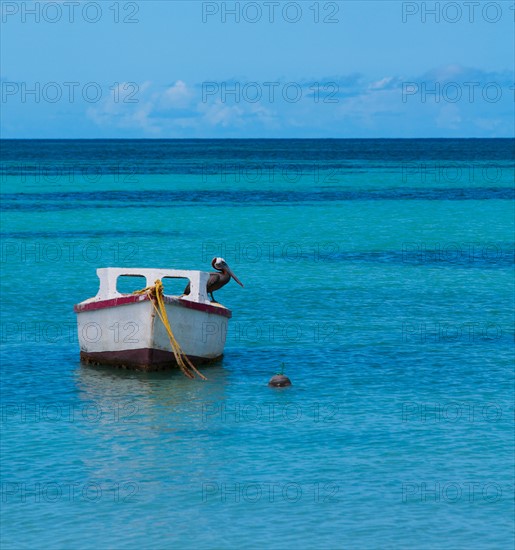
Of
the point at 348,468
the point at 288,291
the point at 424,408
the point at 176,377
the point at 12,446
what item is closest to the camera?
the point at 348,468

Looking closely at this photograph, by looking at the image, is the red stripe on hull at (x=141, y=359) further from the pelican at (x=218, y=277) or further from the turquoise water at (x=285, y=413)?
the pelican at (x=218, y=277)

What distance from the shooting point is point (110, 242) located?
2131 inches

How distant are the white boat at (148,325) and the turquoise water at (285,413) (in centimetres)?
45

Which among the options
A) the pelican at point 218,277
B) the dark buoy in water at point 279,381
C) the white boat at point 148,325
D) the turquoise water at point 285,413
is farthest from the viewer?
the pelican at point 218,277

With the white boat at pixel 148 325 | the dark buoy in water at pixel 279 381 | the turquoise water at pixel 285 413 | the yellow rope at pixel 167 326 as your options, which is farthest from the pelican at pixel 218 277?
the dark buoy in water at pixel 279 381

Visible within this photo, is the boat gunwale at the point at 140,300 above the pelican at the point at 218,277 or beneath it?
beneath

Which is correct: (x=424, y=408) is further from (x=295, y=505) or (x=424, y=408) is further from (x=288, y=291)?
(x=288, y=291)

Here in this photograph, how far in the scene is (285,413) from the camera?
2212 cm

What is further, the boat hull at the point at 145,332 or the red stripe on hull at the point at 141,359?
the red stripe on hull at the point at 141,359

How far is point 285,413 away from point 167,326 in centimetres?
377

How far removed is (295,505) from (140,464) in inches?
119

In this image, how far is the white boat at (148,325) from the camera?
80.8ft

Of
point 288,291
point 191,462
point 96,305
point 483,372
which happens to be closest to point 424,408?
point 483,372

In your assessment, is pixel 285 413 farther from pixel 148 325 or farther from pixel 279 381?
pixel 148 325
